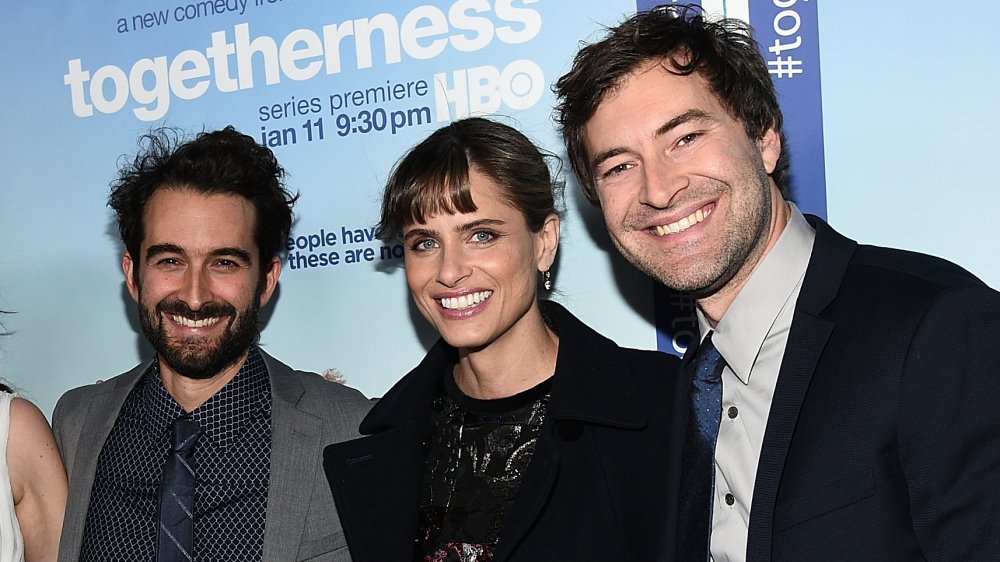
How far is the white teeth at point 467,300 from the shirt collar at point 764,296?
0.62 meters

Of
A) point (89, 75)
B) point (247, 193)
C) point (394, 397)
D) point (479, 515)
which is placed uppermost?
point (89, 75)

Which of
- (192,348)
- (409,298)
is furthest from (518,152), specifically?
(192,348)

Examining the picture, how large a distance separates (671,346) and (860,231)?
583 mm

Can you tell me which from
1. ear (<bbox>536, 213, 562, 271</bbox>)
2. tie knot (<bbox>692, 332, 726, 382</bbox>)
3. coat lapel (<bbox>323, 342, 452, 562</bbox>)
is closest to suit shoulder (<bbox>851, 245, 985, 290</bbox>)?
tie knot (<bbox>692, 332, 726, 382</bbox>)

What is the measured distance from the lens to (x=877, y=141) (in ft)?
8.46

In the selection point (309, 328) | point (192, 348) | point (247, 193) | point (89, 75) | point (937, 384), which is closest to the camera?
point (937, 384)

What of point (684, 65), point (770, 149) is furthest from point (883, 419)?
point (684, 65)

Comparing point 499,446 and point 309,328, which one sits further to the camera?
point 309,328

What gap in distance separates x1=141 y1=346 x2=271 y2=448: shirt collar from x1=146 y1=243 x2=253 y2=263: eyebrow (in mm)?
271

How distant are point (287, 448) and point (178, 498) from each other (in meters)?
0.30

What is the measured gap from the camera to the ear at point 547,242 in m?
2.50

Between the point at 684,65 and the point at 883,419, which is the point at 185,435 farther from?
the point at 883,419

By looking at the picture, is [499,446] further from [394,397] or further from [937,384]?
[937,384]

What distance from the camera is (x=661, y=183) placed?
6.64 ft
